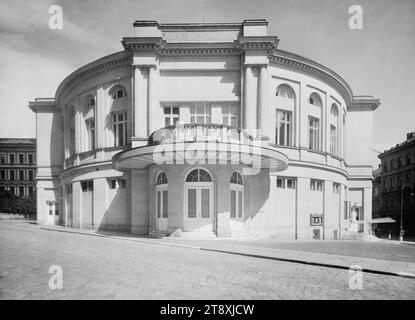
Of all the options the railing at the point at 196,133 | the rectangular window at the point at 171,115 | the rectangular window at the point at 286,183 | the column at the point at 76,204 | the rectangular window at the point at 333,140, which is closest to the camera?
the railing at the point at 196,133

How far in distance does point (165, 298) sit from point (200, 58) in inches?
672

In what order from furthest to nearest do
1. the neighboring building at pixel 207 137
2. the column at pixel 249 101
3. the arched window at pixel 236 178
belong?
the column at pixel 249 101 < the arched window at pixel 236 178 < the neighboring building at pixel 207 137

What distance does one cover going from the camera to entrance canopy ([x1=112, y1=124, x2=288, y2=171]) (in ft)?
48.5

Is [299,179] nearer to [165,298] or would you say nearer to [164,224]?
[164,224]

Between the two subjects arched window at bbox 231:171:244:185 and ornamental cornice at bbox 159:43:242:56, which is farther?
ornamental cornice at bbox 159:43:242:56

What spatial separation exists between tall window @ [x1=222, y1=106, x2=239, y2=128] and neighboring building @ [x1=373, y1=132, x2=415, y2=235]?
3559 cm

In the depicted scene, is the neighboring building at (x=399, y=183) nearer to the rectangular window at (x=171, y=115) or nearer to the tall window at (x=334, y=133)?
the tall window at (x=334, y=133)

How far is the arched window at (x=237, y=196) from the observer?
1839 centimetres

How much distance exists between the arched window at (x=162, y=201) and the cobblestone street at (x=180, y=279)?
7.24m

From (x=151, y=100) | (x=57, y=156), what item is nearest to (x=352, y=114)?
(x=151, y=100)

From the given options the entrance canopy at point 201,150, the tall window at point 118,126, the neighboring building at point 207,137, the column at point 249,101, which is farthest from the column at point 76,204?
the column at point 249,101

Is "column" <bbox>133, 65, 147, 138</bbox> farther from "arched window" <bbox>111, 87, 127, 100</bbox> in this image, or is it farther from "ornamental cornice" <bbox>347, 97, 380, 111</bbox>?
"ornamental cornice" <bbox>347, 97, 380, 111</bbox>

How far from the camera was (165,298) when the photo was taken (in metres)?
6.05

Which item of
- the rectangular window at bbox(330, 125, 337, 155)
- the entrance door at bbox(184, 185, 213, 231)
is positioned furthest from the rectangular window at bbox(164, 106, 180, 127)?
the rectangular window at bbox(330, 125, 337, 155)
